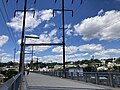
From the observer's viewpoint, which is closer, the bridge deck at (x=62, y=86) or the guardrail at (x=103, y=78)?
the guardrail at (x=103, y=78)

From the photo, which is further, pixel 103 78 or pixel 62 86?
pixel 103 78

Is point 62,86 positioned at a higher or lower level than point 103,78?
lower

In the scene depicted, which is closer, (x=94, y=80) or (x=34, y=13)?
(x=94, y=80)

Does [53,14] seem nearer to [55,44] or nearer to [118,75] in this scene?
[55,44]

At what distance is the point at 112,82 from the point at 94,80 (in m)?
4.75

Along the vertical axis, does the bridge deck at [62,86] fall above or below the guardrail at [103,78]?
below

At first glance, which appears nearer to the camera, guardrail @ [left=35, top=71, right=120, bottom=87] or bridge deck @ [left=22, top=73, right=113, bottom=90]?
guardrail @ [left=35, top=71, right=120, bottom=87]

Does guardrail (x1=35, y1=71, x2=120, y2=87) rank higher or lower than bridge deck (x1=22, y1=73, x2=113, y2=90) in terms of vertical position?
higher

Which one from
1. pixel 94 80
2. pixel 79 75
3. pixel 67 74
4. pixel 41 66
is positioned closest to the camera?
pixel 94 80

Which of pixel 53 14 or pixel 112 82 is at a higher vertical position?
pixel 53 14

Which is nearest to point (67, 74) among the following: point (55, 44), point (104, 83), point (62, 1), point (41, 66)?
point (55, 44)

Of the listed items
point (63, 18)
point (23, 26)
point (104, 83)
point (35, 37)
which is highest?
point (63, 18)

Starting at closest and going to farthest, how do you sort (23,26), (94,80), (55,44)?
(94,80) < (23,26) < (55,44)

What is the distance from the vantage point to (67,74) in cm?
3931
